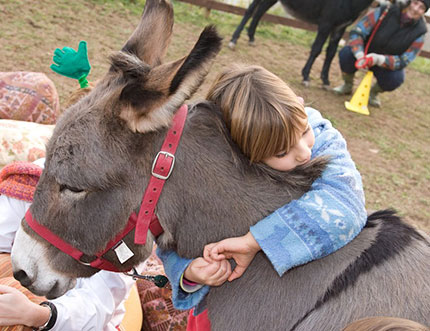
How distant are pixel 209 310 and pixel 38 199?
805mm

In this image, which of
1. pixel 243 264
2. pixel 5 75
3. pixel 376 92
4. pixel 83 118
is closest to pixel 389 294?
pixel 243 264

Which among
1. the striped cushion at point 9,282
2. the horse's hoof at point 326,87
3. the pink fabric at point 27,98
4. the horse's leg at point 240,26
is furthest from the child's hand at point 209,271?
the horse's leg at point 240,26

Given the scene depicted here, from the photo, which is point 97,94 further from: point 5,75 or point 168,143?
point 5,75

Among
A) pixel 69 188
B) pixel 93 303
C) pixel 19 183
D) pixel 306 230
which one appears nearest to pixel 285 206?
pixel 306 230

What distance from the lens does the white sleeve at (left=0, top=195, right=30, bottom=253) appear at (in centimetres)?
227

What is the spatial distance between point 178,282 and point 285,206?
549 mm

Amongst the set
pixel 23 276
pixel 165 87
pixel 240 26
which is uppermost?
pixel 165 87

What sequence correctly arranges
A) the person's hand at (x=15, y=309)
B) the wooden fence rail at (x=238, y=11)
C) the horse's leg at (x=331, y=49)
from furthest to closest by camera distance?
the wooden fence rail at (x=238, y=11) < the horse's leg at (x=331, y=49) < the person's hand at (x=15, y=309)

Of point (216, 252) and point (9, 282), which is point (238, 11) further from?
point (216, 252)

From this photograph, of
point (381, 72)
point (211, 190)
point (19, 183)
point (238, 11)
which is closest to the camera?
point (211, 190)

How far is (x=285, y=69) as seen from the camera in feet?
28.5

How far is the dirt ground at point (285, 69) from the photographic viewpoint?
217 inches

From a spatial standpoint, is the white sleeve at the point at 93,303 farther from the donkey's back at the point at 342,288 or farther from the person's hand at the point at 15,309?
the donkey's back at the point at 342,288

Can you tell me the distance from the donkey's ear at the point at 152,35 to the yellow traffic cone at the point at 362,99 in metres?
6.61
